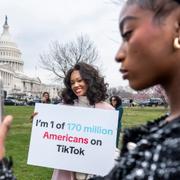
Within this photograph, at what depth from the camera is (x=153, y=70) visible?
96cm

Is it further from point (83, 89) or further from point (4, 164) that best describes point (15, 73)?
point (4, 164)

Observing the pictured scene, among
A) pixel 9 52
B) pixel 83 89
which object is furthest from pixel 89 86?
pixel 9 52

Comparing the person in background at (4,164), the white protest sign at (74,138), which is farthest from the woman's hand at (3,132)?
the white protest sign at (74,138)

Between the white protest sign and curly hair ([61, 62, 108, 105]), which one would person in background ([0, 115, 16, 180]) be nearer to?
the white protest sign

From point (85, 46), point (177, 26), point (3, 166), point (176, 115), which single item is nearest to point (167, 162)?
point (176, 115)

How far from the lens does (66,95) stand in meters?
4.34

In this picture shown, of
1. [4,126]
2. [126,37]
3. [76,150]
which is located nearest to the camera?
[126,37]

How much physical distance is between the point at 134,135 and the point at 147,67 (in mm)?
193

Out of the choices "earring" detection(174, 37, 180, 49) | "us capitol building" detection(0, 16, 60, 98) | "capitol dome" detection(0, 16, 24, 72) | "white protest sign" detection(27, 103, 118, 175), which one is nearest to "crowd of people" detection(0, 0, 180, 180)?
"earring" detection(174, 37, 180, 49)

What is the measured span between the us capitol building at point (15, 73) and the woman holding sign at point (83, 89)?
104217 millimetres

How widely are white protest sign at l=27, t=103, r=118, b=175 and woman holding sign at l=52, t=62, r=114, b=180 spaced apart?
16 cm

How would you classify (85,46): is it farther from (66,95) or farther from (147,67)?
(147,67)

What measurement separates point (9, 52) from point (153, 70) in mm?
116959

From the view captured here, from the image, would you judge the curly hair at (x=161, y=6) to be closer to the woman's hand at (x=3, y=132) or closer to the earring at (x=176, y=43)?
the earring at (x=176, y=43)
